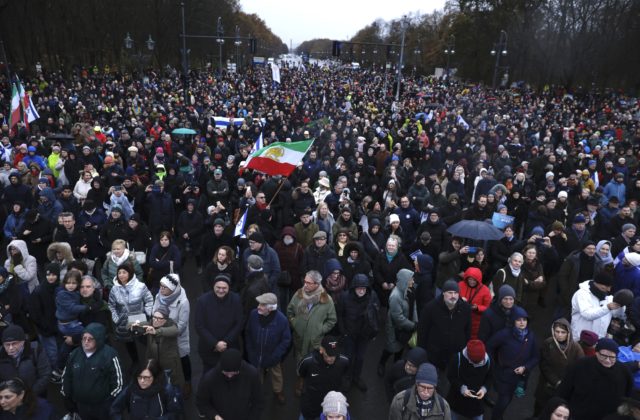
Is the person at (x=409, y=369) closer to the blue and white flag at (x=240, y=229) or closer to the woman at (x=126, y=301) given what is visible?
the woman at (x=126, y=301)

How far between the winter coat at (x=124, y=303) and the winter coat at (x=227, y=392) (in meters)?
1.75

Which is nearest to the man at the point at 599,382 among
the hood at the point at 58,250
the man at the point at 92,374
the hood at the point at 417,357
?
the hood at the point at 417,357

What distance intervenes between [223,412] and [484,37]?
2239 inches

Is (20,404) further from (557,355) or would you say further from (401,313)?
(557,355)

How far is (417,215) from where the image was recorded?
8.42 metres

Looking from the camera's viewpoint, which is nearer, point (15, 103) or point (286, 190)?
point (286, 190)

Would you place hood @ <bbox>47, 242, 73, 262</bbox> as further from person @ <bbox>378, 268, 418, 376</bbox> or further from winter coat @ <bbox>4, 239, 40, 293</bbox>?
person @ <bbox>378, 268, 418, 376</bbox>

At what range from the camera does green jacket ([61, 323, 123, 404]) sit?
4.16 m

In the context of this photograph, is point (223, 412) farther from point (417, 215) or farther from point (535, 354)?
point (417, 215)

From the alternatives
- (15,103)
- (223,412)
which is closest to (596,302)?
(223,412)

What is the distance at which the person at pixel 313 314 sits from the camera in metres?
5.14

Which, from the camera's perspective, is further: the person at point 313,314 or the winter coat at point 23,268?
the winter coat at point 23,268

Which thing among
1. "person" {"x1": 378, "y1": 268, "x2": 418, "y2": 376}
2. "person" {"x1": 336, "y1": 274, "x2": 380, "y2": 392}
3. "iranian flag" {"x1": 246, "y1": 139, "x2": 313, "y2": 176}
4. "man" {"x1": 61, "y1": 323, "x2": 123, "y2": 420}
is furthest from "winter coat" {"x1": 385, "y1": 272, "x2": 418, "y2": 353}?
"iranian flag" {"x1": 246, "y1": 139, "x2": 313, "y2": 176}

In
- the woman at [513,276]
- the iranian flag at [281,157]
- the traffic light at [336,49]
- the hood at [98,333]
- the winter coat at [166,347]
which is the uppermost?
the traffic light at [336,49]
